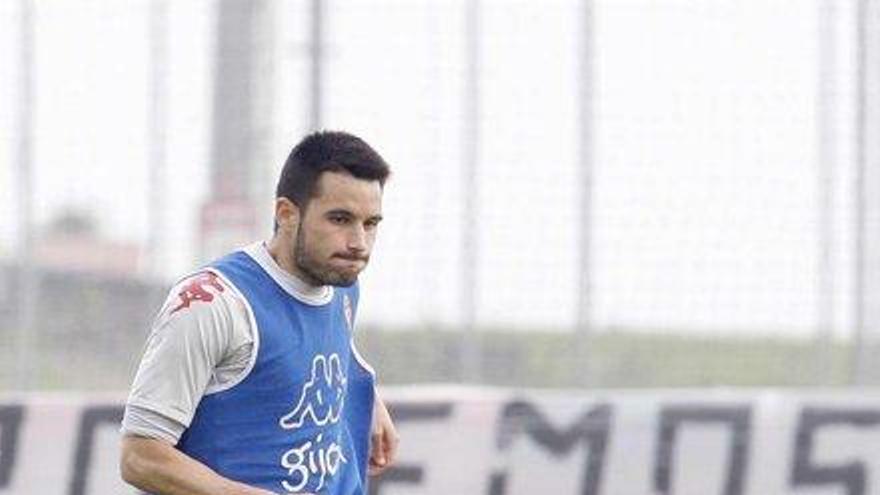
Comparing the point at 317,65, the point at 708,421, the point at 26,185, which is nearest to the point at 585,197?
the point at 317,65

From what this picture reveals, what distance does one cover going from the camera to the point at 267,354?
6.04m

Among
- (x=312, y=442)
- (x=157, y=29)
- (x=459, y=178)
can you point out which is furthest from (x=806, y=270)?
(x=312, y=442)

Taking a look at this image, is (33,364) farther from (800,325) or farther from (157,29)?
(800,325)

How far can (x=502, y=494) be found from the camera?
10312mm

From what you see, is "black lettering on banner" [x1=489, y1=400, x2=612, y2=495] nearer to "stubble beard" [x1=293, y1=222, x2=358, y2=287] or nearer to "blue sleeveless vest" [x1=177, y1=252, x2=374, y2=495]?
"blue sleeveless vest" [x1=177, y1=252, x2=374, y2=495]

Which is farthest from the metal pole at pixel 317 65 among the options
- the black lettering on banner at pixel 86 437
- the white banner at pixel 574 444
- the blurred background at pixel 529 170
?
the black lettering on banner at pixel 86 437

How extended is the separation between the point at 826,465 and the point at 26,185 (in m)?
3.61

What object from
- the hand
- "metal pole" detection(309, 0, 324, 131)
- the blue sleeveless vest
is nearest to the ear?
the blue sleeveless vest

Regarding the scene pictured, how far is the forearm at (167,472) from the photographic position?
5.92 meters

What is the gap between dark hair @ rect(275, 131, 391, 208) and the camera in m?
6.09

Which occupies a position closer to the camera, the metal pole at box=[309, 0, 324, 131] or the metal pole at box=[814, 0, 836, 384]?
the metal pole at box=[814, 0, 836, 384]

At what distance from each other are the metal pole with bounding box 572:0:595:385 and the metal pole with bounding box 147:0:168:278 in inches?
69.9

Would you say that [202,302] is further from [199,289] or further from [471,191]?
[471,191]

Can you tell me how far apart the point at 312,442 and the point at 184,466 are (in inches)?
15.3
